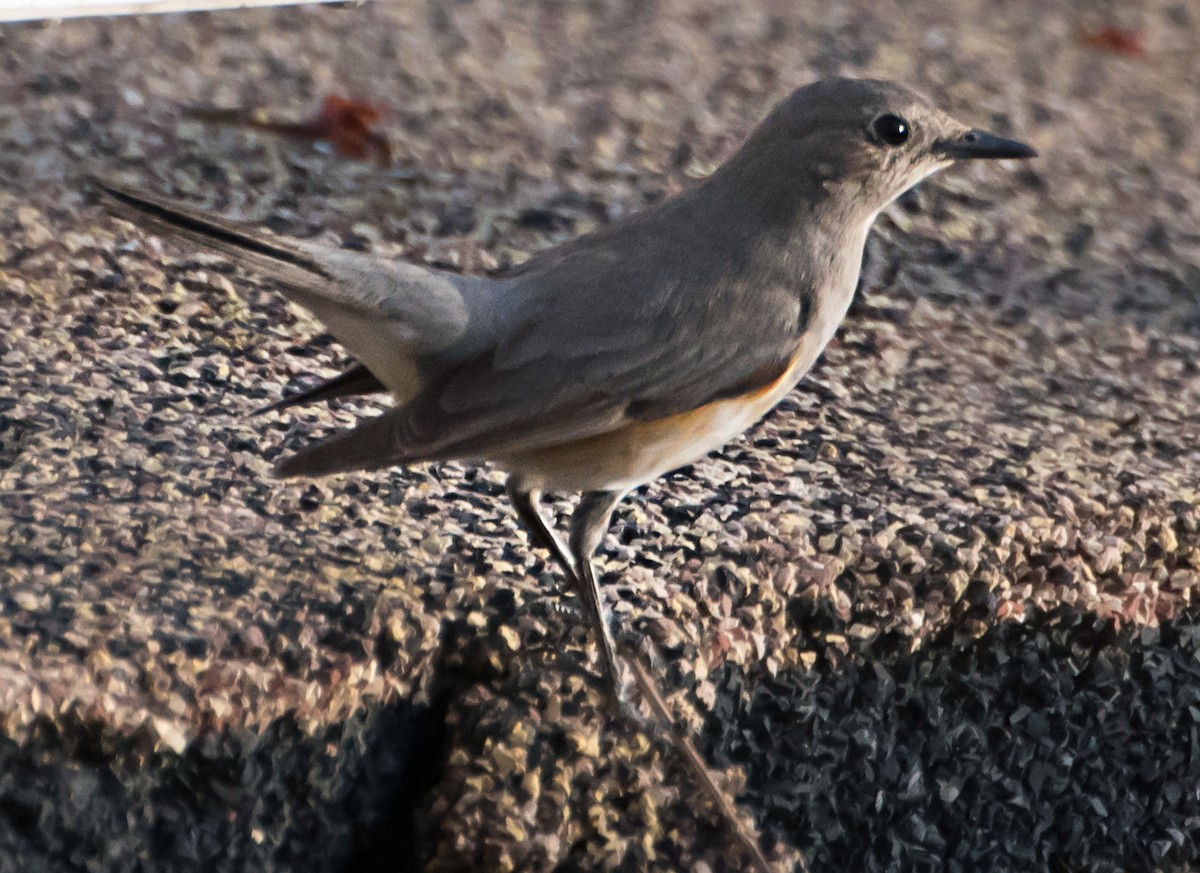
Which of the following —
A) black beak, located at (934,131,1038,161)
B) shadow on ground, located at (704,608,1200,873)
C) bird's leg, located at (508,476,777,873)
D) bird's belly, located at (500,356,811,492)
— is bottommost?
shadow on ground, located at (704,608,1200,873)

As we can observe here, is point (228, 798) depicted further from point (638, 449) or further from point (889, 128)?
point (889, 128)

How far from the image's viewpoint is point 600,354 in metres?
2.60

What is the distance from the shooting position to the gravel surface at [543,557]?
2.38 m

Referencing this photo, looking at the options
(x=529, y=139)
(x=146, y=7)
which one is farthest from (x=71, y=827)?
(x=146, y=7)

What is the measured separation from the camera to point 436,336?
2.60 m

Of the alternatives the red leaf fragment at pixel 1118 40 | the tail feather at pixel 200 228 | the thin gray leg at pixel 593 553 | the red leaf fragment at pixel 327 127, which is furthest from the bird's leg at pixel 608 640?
the red leaf fragment at pixel 1118 40

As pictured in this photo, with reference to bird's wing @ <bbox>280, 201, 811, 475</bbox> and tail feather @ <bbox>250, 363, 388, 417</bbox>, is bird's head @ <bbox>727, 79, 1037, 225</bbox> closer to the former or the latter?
bird's wing @ <bbox>280, 201, 811, 475</bbox>

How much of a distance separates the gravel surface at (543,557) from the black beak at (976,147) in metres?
0.62

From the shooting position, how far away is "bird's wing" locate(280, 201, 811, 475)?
2.50 metres

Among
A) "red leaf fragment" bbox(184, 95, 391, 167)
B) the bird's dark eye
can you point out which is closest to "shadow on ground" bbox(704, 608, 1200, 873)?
the bird's dark eye

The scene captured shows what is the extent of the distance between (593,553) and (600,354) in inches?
15.2

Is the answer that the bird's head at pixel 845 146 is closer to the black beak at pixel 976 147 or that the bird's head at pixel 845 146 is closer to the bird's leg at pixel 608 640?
the black beak at pixel 976 147

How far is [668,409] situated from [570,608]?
1.23 ft

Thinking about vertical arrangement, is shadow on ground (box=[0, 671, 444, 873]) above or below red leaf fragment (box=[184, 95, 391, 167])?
below
